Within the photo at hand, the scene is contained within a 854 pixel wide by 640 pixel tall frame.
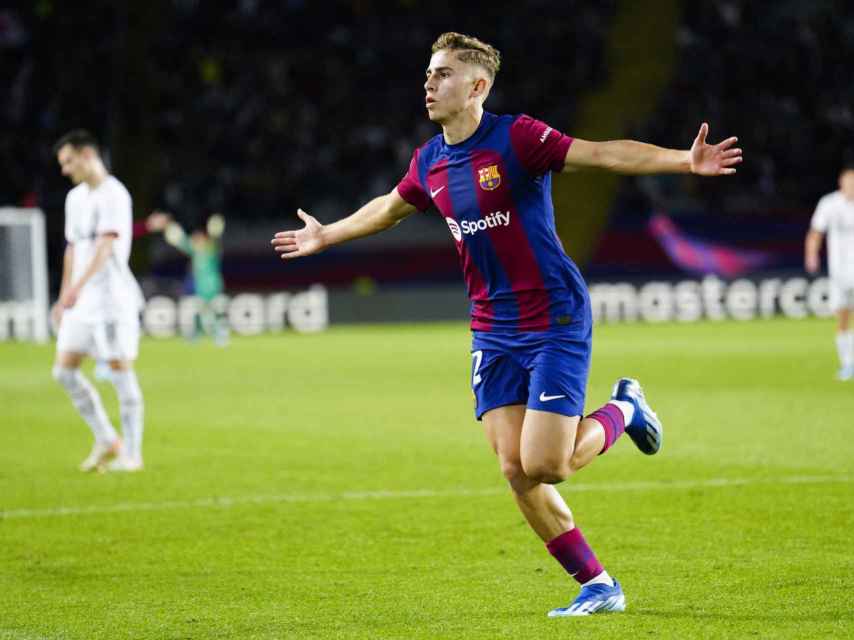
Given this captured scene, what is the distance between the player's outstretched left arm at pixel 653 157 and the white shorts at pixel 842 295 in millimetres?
12613

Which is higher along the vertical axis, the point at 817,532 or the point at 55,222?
the point at 55,222

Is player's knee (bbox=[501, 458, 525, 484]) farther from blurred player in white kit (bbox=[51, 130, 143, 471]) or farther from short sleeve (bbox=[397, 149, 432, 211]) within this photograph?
blurred player in white kit (bbox=[51, 130, 143, 471])

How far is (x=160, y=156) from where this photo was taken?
Answer: 35844 millimetres

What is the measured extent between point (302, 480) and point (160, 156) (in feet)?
85.9

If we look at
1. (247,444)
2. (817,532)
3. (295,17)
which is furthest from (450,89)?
(295,17)

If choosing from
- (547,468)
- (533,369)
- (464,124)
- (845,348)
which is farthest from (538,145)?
(845,348)

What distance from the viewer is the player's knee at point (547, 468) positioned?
19.8 feet

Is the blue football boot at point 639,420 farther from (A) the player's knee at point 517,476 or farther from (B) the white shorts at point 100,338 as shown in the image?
(B) the white shorts at point 100,338

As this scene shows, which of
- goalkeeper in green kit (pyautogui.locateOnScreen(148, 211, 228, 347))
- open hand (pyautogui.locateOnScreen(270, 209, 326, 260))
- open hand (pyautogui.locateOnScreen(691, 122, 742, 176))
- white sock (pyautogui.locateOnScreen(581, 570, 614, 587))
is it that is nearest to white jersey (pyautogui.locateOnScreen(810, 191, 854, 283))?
goalkeeper in green kit (pyautogui.locateOnScreen(148, 211, 228, 347))

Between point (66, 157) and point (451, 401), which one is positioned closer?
point (66, 157)

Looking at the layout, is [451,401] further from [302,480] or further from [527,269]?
[527,269]

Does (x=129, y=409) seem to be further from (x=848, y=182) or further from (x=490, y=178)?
(x=848, y=182)

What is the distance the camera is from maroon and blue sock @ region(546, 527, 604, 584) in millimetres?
6168

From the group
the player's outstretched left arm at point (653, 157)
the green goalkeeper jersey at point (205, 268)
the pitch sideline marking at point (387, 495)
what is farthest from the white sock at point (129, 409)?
the green goalkeeper jersey at point (205, 268)
